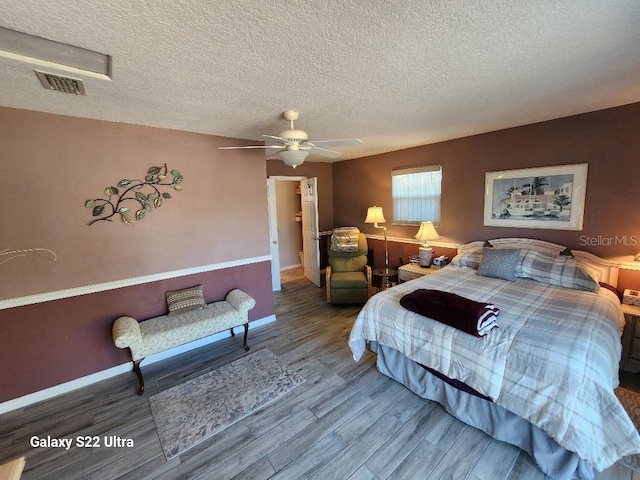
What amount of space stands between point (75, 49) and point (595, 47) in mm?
2988

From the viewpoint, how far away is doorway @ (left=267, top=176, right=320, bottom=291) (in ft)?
16.6

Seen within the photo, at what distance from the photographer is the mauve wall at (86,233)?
2.33 meters

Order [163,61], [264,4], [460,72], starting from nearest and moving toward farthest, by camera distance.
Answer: [264,4] → [163,61] → [460,72]

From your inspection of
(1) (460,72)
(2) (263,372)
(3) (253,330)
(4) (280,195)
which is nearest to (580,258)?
(1) (460,72)

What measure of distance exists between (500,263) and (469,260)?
44 centimetres

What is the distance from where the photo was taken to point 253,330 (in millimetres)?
3668

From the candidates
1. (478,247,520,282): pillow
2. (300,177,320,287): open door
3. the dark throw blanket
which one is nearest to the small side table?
(300,177,320,287): open door

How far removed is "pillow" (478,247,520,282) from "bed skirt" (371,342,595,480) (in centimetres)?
153

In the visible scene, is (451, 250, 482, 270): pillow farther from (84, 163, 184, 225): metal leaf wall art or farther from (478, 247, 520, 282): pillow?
(84, 163, 184, 225): metal leaf wall art

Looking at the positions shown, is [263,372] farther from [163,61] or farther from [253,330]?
[163,61]

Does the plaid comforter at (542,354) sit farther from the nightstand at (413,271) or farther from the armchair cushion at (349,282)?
the armchair cushion at (349,282)

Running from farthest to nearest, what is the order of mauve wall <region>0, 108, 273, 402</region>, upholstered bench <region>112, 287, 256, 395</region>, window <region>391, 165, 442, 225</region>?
1. window <region>391, 165, 442, 225</region>
2. upholstered bench <region>112, 287, 256, 395</region>
3. mauve wall <region>0, 108, 273, 402</region>

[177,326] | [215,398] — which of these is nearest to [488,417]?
[215,398]

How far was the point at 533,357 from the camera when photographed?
171 centimetres
